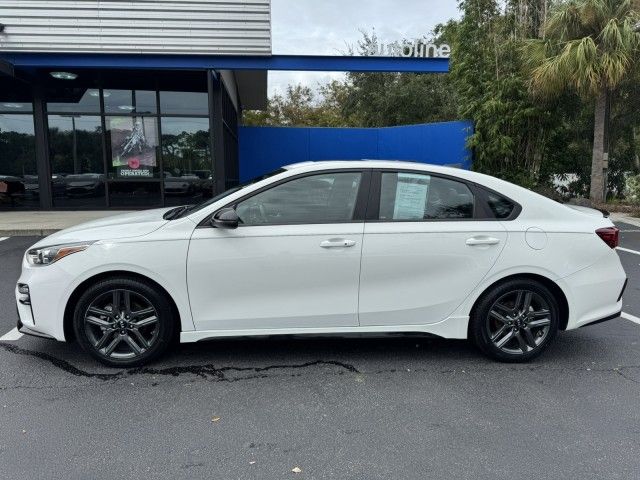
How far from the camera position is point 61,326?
369cm

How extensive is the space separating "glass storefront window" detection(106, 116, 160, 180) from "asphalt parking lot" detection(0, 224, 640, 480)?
31.6ft

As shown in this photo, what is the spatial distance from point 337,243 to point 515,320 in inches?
60.2

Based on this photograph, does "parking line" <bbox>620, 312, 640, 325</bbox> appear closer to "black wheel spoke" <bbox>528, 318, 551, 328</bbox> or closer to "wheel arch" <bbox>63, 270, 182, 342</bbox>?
"black wheel spoke" <bbox>528, 318, 551, 328</bbox>

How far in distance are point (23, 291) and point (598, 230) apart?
4.39m

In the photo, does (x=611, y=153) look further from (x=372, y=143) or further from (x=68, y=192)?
(x=68, y=192)

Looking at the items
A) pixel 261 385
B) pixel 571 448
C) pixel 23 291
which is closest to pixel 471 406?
pixel 571 448

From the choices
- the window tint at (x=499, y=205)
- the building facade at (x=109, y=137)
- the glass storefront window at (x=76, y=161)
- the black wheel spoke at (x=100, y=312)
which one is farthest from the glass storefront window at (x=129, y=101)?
the window tint at (x=499, y=205)

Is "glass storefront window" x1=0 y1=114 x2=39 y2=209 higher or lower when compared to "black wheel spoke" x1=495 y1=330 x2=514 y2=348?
higher

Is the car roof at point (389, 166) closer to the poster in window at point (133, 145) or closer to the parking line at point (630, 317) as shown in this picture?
the parking line at point (630, 317)

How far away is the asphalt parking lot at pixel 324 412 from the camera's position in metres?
2.71

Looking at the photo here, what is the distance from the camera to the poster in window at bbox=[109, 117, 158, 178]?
43.4 ft

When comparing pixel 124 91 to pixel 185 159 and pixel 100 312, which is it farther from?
pixel 100 312

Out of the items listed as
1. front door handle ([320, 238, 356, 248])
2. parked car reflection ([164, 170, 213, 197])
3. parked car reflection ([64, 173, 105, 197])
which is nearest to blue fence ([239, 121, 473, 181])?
parked car reflection ([164, 170, 213, 197])

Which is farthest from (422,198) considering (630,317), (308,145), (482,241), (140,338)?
(308,145)
